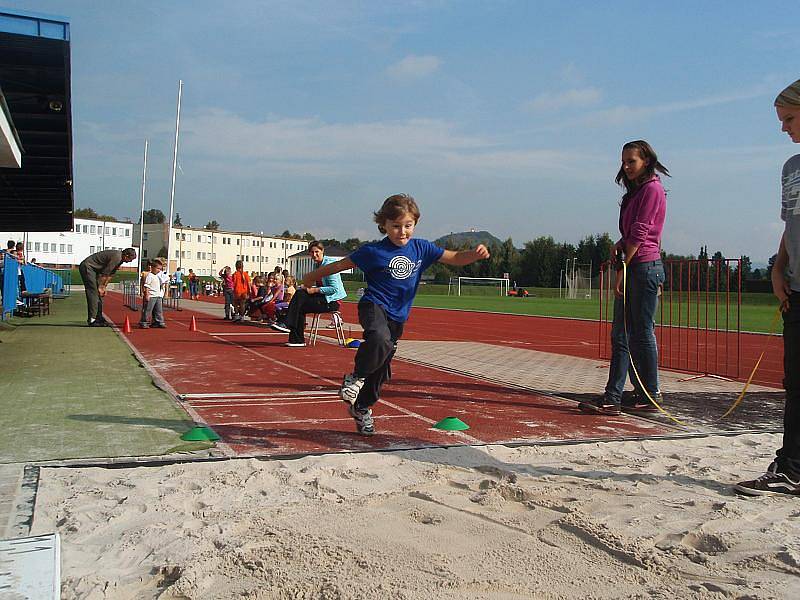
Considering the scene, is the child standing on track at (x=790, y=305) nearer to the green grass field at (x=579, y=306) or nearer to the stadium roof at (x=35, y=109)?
the green grass field at (x=579, y=306)

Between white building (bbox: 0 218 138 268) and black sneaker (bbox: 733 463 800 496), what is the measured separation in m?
85.7

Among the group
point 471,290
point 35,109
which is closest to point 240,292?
point 35,109

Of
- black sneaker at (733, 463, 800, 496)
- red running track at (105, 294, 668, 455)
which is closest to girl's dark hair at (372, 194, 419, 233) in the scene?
red running track at (105, 294, 668, 455)

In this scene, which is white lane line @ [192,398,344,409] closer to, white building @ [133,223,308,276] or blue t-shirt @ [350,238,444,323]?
blue t-shirt @ [350,238,444,323]

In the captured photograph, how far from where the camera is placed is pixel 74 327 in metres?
16.2

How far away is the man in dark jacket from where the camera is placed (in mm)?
16266

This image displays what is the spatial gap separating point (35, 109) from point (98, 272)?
417 centimetres

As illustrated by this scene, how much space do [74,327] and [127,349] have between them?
572 cm

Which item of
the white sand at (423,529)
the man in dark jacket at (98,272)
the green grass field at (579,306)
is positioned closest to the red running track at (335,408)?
the white sand at (423,529)

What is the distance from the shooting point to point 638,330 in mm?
6461

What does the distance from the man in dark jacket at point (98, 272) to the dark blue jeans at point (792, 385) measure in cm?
1453

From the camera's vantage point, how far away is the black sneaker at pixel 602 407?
6355 mm

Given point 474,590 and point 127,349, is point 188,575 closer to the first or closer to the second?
point 474,590

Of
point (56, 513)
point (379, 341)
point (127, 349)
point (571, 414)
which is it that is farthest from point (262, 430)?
point (127, 349)
